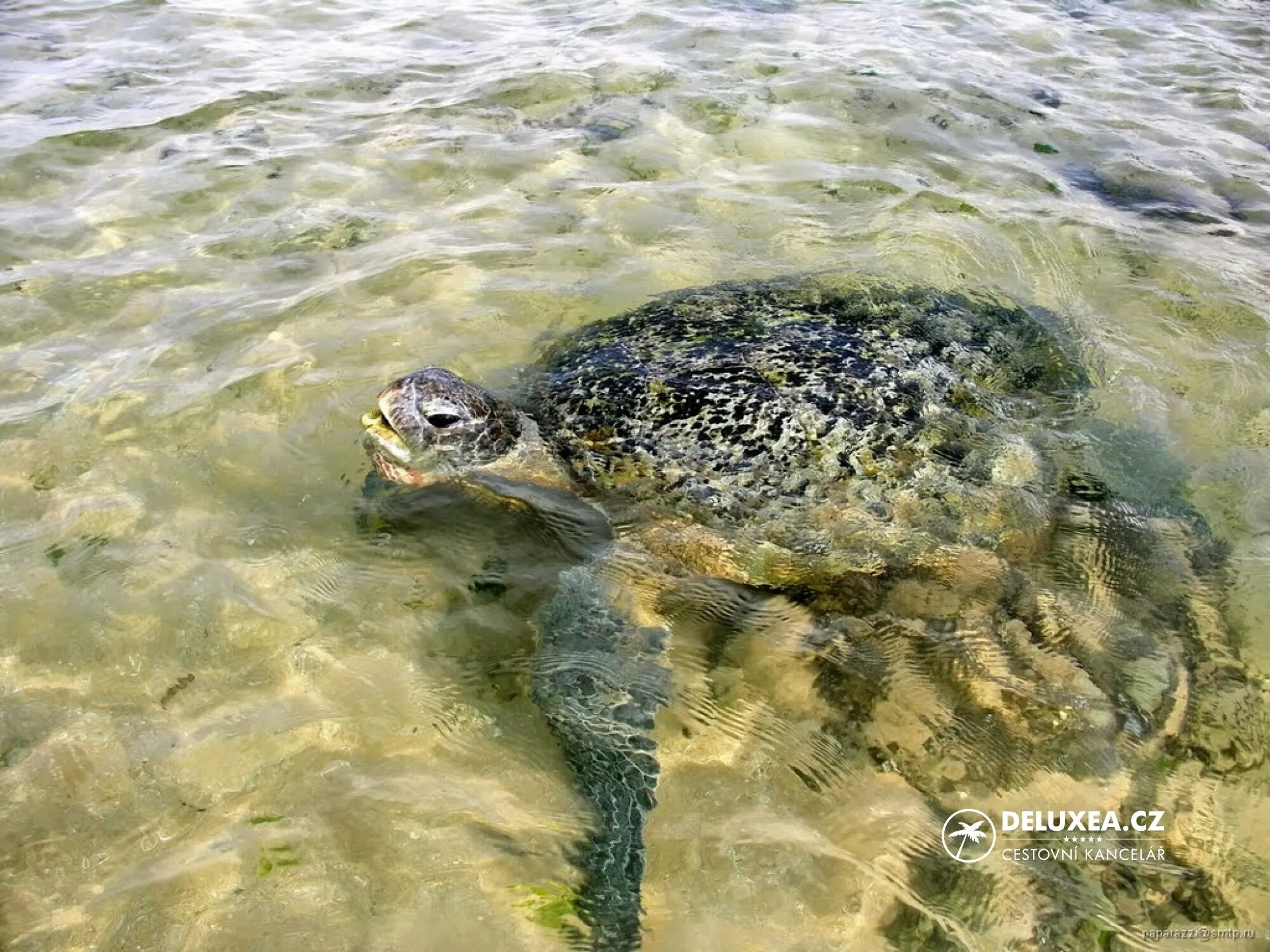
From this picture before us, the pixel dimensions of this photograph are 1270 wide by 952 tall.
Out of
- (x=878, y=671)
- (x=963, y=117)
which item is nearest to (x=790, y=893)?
(x=878, y=671)

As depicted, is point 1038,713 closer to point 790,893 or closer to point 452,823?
point 790,893

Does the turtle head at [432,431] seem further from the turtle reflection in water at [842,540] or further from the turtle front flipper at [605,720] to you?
the turtle front flipper at [605,720]

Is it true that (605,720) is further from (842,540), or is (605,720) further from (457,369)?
(457,369)

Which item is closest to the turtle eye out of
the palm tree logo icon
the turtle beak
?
the turtle beak

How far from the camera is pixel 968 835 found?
2666mm

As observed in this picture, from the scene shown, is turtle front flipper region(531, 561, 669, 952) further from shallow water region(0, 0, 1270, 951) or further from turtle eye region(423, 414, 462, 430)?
turtle eye region(423, 414, 462, 430)

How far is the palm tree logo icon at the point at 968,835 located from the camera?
8.61 ft

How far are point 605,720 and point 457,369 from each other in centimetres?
261

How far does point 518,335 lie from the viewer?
5.05 metres

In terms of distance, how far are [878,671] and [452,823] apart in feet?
5.69

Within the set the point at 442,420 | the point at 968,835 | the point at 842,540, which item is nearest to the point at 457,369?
the point at 442,420

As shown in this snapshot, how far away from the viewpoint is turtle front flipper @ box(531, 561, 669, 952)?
2.47m

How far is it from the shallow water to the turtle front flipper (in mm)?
96

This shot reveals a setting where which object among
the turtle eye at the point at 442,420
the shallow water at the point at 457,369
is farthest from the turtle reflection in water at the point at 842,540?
the shallow water at the point at 457,369
